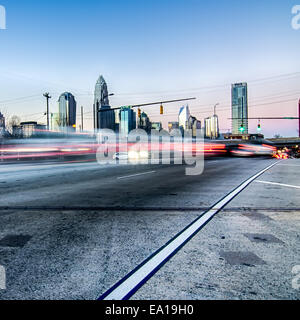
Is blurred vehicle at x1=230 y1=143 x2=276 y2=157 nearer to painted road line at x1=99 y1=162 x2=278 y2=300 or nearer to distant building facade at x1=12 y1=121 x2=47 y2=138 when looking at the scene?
distant building facade at x1=12 y1=121 x2=47 y2=138

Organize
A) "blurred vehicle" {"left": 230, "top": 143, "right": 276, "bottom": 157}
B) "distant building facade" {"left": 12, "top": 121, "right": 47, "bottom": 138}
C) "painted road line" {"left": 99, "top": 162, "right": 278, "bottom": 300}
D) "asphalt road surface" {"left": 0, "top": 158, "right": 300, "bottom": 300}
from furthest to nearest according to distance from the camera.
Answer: "distant building facade" {"left": 12, "top": 121, "right": 47, "bottom": 138} → "blurred vehicle" {"left": 230, "top": 143, "right": 276, "bottom": 157} → "asphalt road surface" {"left": 0, "top": 158, "right": 300, "bottom": 300} → "painted road line" {"left": 99, "top": 162, "right": 278, "bottom": 300}

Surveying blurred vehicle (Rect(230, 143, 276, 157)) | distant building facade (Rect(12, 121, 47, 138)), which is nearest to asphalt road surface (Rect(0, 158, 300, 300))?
blurred vehicle (Rect(230, 143, 276, 157))

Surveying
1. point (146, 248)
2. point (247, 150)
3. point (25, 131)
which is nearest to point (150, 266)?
point (146, 248)

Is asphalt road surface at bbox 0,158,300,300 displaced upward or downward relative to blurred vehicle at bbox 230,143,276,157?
Answer: downward

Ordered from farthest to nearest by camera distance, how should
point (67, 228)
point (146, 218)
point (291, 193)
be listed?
point (291, 193) → point (146, 218) → point (67, 228)

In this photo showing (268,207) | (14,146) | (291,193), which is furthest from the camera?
(14,146)

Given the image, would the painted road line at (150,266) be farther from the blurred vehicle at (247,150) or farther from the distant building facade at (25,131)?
the distant building facade at (25,131)

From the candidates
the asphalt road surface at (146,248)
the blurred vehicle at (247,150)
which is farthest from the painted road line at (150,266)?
the blurred vehicle at (247,150)

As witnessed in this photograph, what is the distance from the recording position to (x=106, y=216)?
5.55 metres

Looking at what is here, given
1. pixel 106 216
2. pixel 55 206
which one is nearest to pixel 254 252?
pixel 106 216
